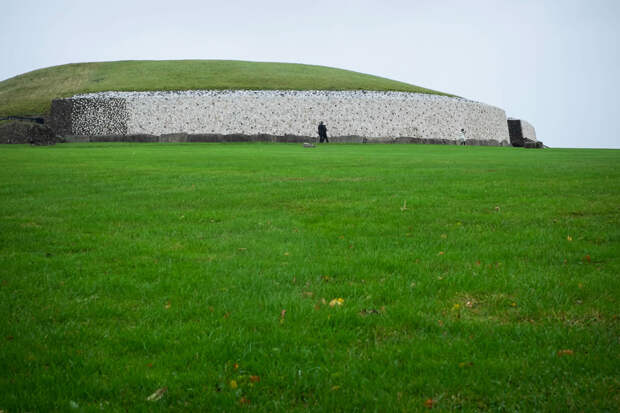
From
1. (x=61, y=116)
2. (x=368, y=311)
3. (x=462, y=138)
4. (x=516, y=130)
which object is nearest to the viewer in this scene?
(x=368, y=311)

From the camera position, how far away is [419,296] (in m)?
5.05

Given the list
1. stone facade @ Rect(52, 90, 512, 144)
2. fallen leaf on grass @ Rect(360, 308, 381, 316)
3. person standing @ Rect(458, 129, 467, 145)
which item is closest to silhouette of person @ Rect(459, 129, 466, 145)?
person standing @ Rect(458, 129, 467, 145)

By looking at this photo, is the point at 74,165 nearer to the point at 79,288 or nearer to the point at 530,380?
the point at 79,288

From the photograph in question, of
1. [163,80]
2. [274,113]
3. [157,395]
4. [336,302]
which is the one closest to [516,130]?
[274,113]

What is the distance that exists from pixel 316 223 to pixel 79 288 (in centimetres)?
407

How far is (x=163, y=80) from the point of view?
5744 centimetres

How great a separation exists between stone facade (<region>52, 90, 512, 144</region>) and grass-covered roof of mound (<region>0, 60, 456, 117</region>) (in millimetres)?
4117

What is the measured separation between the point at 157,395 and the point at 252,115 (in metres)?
45.5

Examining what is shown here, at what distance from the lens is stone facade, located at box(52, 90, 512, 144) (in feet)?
155

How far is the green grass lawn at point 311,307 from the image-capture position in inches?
134

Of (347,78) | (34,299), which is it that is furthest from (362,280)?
(347,78)

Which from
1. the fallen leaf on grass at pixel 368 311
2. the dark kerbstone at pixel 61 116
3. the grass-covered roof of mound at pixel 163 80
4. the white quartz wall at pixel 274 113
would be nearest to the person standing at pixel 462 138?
the white quartz wall at pixel 274 113

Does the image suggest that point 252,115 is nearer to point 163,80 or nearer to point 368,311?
point 163,80

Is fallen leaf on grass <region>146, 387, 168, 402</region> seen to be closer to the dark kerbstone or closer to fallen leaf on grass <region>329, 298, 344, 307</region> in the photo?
fallen leaf on grass <region>329, 298, 344, 307</region>
